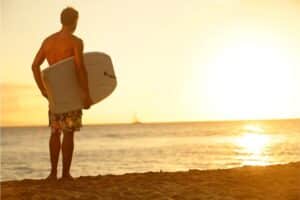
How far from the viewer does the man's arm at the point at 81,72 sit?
7.67 m

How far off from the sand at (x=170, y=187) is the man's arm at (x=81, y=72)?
1.04 metres

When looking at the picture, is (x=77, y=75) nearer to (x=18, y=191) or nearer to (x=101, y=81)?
(x=101, y=81)

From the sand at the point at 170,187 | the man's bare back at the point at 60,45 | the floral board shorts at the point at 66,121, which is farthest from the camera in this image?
the man's bare back at the point at 60,45

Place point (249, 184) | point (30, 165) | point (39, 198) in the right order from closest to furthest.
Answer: point (39, 198)
point (249, 184)
point (30, 165)

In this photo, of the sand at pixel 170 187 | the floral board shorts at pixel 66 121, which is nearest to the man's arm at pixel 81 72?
the floral board shorts at pixel 66 121

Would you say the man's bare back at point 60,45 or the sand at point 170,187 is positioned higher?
the man's bare back at point 60,45

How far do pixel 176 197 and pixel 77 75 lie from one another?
198 cm

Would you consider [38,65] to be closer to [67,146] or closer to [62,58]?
[62,58]

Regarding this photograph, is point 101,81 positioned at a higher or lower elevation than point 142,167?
higher

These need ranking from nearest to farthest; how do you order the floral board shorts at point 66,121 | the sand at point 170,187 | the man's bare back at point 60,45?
the sand at point 170,187
the floral board shorts at point 66,121
the man's bare back at point 60,45

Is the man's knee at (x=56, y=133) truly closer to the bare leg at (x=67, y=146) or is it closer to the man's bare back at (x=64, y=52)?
the bare leg at (x=67, y=146)

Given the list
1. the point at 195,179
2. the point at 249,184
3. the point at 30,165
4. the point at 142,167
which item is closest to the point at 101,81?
the point at 195,179

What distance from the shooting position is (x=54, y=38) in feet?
25.5

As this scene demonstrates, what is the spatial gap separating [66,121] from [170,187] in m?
1.47
